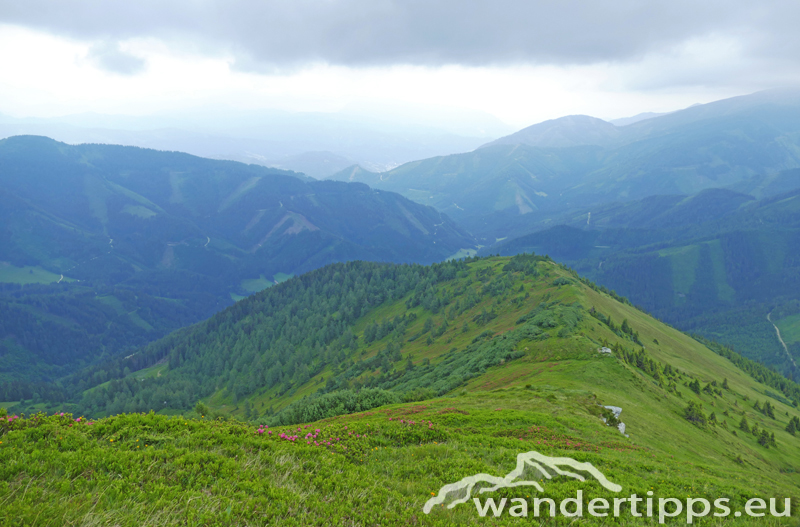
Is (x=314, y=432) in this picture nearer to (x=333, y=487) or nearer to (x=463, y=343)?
(x=333, y=487)

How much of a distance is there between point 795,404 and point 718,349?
4999cm

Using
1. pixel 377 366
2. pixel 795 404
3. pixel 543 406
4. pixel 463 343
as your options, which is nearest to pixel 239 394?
pixel 377 366

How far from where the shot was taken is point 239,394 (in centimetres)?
19000

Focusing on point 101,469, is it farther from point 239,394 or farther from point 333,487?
point 239,394

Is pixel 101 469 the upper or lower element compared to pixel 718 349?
upper

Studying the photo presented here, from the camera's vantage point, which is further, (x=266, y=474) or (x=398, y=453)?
(x=398, y=453)

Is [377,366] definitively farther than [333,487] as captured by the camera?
Yes

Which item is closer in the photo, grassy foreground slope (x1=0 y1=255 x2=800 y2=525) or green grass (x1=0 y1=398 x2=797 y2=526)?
green grass (x1=0 y1=398 x2=797 y2=526)

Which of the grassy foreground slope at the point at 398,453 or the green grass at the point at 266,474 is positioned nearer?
the green grass at the point at 266,474

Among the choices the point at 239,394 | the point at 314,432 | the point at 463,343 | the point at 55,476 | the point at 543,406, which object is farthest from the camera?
the point at 239,394

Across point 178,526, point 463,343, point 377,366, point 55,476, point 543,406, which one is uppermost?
point 55,476

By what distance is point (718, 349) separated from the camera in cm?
17762

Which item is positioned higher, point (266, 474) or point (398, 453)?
point (266, 474)

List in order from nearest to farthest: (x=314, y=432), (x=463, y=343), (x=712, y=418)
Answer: (x=314, y=432)
(x=712, y=418)
(x=463, y=343)
